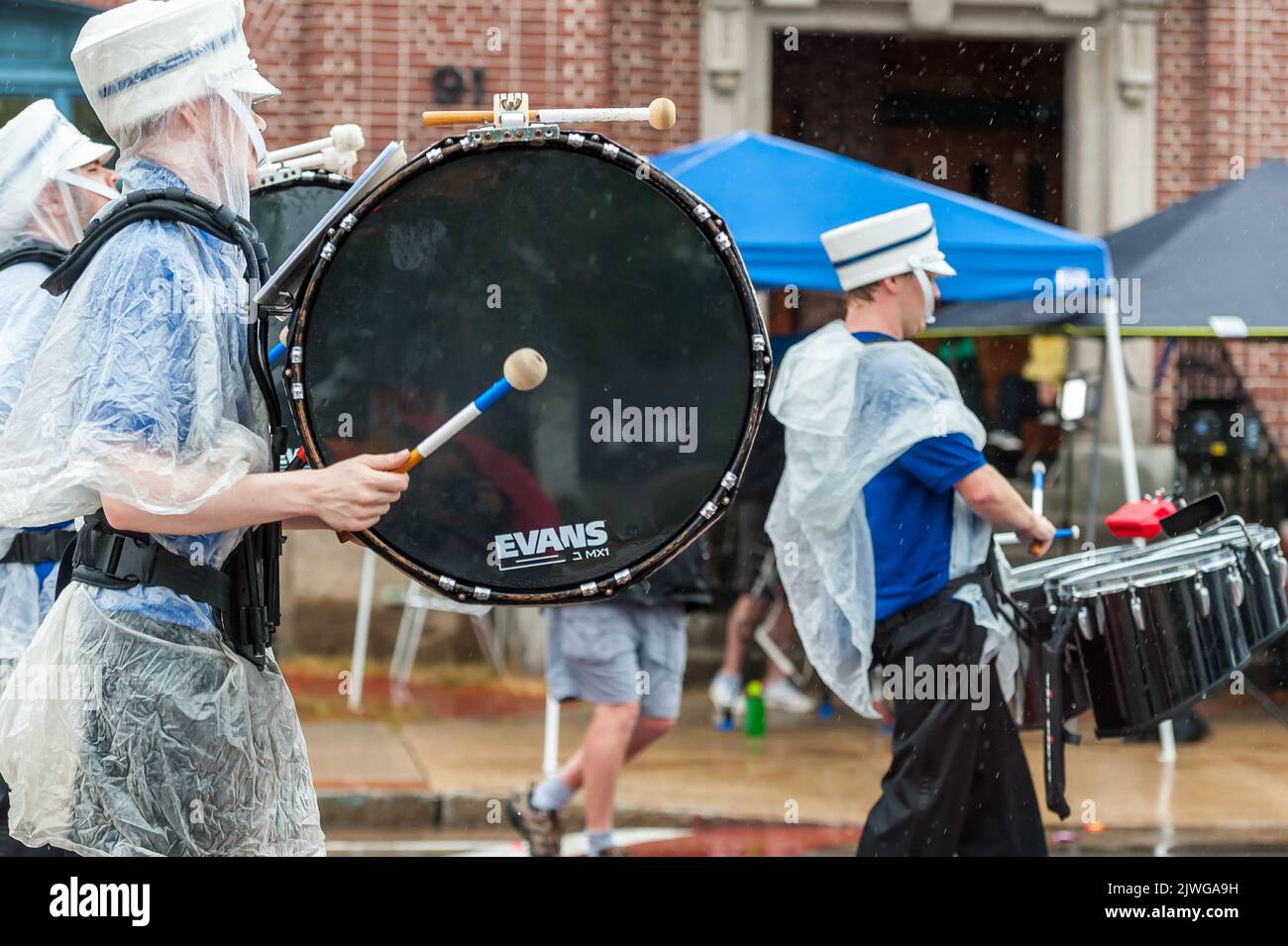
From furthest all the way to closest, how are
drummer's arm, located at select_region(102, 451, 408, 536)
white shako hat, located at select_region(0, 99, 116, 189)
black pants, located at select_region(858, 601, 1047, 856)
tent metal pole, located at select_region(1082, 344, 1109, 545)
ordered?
tent metal pole, located at select_region(1082, 344, 1109, 545)
black pants, located at select_region(858, 601, 1047, 856)
white shako hat, located at select_region(0, 99, 116, 189)
drummer's arm, located at select_region(102, 451, 408, 536)

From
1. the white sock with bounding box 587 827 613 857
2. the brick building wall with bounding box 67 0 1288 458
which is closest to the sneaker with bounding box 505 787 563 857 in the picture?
the white sock with bounding box 587 827 613 857

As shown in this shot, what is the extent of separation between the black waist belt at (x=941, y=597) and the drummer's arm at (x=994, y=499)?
139 millimetres

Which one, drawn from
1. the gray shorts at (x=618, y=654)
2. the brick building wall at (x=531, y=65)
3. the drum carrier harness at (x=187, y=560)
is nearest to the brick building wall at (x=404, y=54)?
the brick building wall at (x=531, y=65)

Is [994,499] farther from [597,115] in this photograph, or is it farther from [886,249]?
[597,115]

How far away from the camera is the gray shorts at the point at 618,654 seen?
5578mm

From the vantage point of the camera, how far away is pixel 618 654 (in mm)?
5586

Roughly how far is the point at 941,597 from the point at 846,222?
2.90m

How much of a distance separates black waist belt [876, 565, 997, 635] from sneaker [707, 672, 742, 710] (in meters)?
4.32

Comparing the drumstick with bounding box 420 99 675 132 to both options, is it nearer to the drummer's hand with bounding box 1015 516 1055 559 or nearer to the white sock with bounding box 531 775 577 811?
the drummer's hand with bounding box 1015 516 1055 559

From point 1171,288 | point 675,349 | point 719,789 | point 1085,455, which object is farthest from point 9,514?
A: point 1085,455

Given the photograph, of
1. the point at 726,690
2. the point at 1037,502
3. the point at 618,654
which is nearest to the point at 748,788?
the point at 726,690

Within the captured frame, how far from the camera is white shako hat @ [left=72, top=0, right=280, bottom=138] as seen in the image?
104 inches

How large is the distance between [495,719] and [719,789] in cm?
176

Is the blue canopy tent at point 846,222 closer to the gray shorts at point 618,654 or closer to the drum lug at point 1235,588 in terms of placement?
the gray shorts at point 618,654
